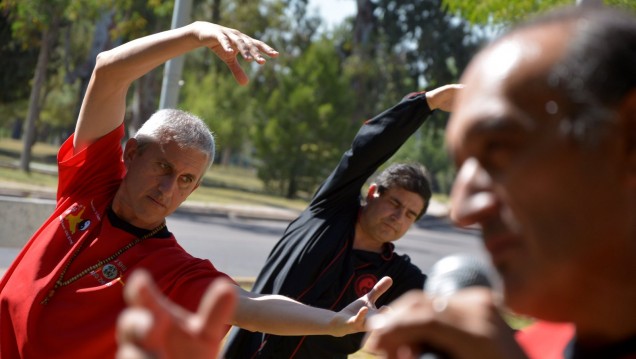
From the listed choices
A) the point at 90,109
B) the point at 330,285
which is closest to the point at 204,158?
the point at 90,109

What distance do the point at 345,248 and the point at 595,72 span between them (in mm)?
3409

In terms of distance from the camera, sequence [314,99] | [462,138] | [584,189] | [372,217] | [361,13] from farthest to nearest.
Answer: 1. [361,13]
2. [314,99]
3. [372,217]
4. [462,138]
5. [584,189]

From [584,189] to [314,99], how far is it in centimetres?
3184

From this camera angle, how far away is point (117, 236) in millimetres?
3010

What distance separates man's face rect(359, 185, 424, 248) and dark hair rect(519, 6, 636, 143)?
138 inches

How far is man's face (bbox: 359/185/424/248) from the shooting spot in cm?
453

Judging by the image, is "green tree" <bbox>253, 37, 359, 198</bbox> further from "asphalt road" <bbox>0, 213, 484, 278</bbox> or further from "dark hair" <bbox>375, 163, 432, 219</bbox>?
"dark hair" <bbox>375, 163, 432, 219</bbox>

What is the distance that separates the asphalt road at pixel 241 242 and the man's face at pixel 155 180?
524 centimetres

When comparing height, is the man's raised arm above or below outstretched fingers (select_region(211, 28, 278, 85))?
below

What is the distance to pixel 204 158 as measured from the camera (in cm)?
328

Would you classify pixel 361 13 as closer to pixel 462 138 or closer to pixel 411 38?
pixel 411 38

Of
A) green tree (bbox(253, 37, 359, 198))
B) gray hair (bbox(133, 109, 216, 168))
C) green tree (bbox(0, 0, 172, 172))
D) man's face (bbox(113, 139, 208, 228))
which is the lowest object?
green tree (bbox(253, 37, 359, 198))

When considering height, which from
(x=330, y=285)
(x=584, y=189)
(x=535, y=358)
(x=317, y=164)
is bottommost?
(x=317, y=164)

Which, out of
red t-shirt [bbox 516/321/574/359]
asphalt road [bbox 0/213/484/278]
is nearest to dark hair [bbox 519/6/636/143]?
red t-shirt [bbox 516/321/574/359]
